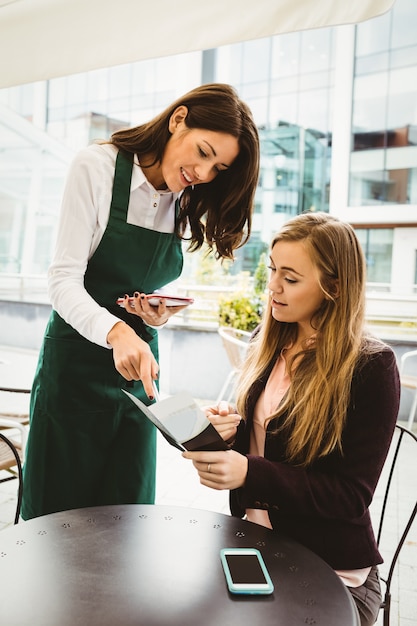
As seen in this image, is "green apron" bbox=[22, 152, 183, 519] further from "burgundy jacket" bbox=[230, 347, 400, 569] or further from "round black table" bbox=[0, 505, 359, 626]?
"burgundy jacket" bbox=[230, 347, 400, 569]

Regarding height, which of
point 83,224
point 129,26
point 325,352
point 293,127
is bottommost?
point 325,352

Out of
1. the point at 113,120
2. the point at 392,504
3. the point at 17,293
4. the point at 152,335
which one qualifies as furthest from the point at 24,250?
the point at 152,335

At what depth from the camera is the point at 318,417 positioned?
117 centimetres

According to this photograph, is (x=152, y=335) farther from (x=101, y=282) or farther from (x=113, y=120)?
(x=113, y=120)

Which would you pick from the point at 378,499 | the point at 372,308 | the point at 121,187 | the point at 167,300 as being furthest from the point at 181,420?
the point at 372,308

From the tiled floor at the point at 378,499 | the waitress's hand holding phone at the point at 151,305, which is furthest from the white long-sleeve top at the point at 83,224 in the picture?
the tiled floor at the point at 378,499

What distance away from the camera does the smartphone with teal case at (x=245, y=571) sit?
0.82m

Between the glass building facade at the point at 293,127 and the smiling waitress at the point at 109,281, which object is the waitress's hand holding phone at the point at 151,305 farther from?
the glass building facade at the point at 293,127

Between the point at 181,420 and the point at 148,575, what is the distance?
26 cm

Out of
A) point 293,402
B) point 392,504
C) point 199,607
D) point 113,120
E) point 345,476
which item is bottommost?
point 392,504

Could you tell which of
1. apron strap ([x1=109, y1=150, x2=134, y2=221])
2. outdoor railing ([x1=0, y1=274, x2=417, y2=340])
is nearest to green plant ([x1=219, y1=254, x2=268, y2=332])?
outdoor railing ([x1=0, y1=274, x2=417, y2=340])

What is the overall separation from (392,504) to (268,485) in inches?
92.8

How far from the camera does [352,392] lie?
116 cm

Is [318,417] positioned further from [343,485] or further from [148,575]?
[148,575]
